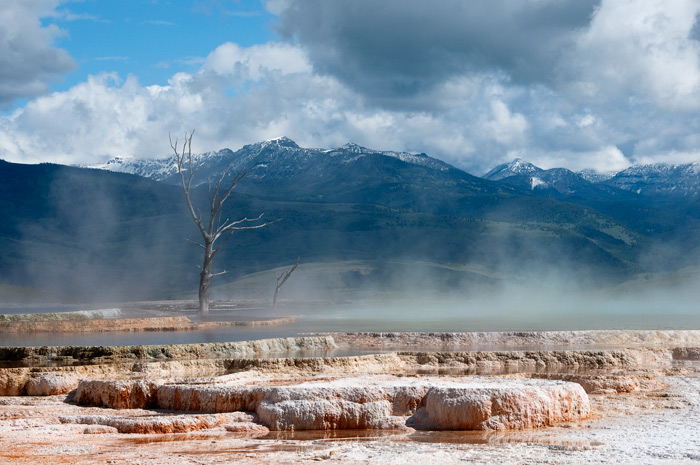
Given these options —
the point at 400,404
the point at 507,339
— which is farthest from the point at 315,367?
the point at 507,339

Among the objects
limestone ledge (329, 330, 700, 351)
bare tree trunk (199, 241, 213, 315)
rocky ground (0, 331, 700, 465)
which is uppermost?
bare tree trunk (199, 241, 213, 315)

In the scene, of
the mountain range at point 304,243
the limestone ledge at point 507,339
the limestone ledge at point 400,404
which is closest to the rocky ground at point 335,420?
the limestone ledge at point 400,404

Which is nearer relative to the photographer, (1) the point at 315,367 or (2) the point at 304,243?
(1) the point at 315,367

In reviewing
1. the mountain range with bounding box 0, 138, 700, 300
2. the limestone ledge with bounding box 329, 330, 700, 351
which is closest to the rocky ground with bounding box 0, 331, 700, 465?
the limestone ledge with bounding box 329, 330, 700, 351

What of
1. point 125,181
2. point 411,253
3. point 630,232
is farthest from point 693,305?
point 125,181

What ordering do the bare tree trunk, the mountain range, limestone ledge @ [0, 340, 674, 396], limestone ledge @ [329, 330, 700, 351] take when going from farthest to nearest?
the mountain range < the bare tree trunk < limestone ledge @ [329, 330, 700, 351] < limestone ledge @ [0, 340, 674, 396]

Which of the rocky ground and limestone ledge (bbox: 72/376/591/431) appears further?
limestone ledge (bbox: 72/376/591/431)

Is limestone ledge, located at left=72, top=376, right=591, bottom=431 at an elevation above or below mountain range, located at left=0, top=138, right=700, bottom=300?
below

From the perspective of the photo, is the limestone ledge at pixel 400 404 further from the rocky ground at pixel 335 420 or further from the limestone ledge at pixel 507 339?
the limestone ledge at pixel 507 339

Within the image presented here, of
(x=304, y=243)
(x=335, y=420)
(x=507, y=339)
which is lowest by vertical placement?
(x=335, y=420)

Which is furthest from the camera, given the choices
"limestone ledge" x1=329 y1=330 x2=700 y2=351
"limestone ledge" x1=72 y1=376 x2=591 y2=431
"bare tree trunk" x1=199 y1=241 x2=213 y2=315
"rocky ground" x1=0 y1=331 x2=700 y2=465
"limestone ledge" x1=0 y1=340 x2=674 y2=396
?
"bare tree trunk" x1=199 y1=241 x2=213 y2=315

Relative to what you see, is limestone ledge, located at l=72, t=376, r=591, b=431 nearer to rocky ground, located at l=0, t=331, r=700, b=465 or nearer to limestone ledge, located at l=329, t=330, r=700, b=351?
rocky ground, located at l=0, t=331, r=700, b=465

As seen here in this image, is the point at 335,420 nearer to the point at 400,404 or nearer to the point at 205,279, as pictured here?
the point at 400,404

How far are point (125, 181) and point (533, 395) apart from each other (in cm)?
14166
